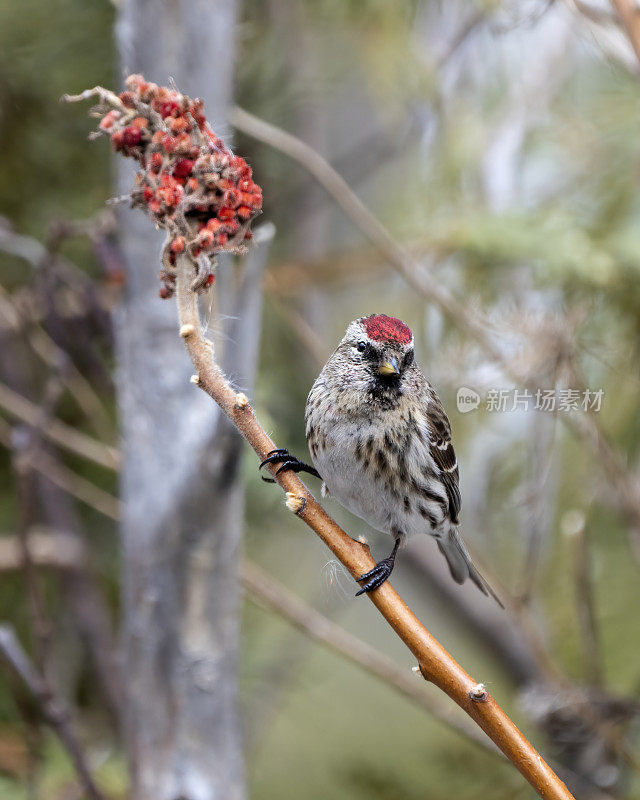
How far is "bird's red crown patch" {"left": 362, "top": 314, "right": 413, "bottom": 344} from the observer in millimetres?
589

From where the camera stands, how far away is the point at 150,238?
42.8 inches

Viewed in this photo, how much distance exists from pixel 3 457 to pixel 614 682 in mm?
1308

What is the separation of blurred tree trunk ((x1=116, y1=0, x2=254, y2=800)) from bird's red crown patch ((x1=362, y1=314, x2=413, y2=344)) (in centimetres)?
40

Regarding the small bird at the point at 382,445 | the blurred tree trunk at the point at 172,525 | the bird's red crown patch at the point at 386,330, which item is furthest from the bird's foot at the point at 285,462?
the blurred tree trunk at the point at 172,525

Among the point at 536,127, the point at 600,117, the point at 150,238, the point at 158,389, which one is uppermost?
the point at 536,127

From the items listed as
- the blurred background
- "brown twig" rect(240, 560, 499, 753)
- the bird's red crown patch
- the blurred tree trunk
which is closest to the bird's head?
the bird's red crown patch

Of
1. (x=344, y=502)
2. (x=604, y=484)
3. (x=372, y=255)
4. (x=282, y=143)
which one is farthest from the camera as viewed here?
(x=372, y=255)

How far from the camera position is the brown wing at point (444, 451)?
818 mm

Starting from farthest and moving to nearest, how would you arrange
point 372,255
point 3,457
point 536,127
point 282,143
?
point 3,457, point 536,127, point 372,255, point 282,143

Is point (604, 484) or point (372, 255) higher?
point (372, 255)

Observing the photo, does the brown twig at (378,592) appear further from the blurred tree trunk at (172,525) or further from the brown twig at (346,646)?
the brown twig at (346,646)

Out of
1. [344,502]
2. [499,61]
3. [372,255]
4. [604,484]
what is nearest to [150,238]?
[344,502]

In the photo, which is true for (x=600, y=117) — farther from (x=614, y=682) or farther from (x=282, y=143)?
(x=614, y=682)

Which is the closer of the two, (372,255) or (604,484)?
(604,484)
